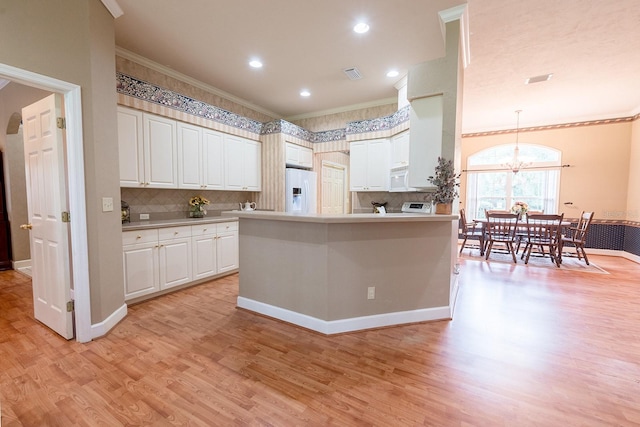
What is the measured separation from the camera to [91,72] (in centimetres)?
226

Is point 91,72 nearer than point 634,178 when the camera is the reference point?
Yes

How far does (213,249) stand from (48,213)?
187 cm

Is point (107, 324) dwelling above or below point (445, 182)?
below

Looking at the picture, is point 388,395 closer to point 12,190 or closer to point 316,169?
point 316,169

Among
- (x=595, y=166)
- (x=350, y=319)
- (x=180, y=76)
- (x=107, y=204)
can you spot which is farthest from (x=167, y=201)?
(x=595, y=166)

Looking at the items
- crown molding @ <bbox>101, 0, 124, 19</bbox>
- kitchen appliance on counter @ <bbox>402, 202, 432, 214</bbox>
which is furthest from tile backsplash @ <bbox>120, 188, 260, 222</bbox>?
kitchen appliance on counter @ <bbox>402, 202, 432, 214</bbox>

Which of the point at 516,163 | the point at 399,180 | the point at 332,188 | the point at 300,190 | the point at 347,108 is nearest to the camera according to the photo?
the point at 399,180

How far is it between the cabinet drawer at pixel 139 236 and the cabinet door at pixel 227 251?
3.14 ft

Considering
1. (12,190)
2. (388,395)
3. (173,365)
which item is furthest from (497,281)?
(12,190)

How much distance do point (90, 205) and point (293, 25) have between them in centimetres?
258

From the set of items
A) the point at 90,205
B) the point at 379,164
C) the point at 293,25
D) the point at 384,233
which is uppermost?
the point at 293,25

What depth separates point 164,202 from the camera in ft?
12.9

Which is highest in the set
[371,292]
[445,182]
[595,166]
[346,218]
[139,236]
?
[595,166]

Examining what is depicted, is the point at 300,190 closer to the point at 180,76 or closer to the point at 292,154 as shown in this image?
the point at 292,154
